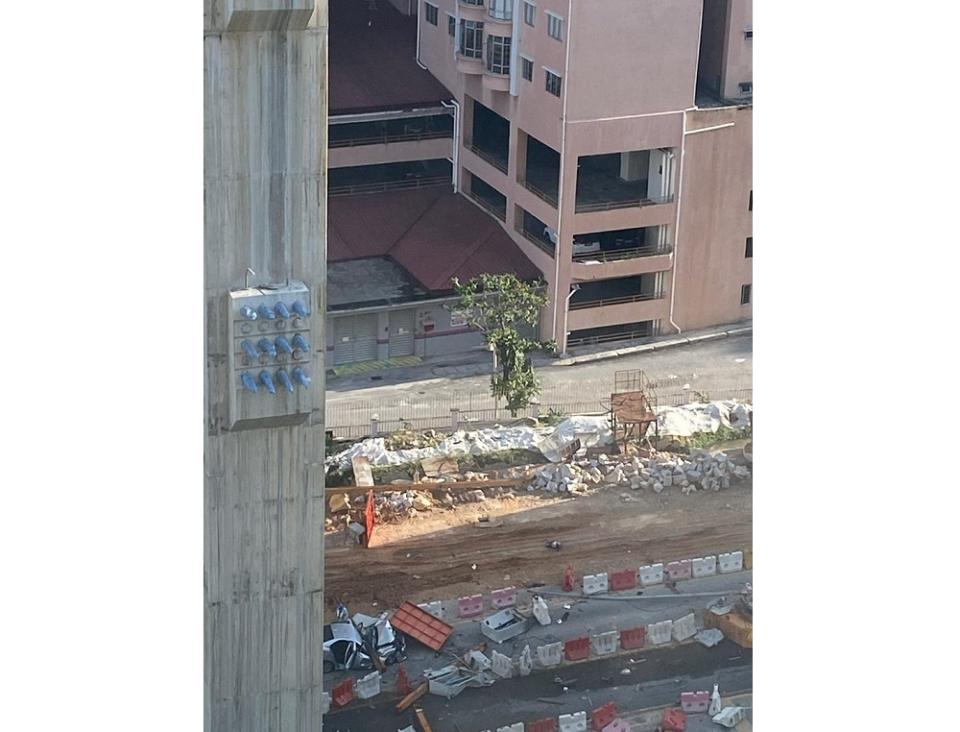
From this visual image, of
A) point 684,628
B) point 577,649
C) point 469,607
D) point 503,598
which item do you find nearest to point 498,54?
point 503,598

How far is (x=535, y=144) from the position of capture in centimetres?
5988

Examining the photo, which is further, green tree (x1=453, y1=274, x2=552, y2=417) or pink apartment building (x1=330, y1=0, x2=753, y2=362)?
pink apartment building (x1=330, y1=0, x2=753, y2=362)

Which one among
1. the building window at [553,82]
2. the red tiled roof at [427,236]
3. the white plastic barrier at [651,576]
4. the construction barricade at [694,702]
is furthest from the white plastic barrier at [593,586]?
the building window at [553,82]

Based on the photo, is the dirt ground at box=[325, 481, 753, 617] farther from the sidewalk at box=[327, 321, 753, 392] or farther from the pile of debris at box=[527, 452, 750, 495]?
the sidewalk at box=[327, 321, 753, 392]

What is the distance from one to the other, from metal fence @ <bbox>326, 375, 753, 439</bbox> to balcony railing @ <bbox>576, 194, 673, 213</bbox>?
4.30m

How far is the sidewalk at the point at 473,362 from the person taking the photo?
54688 mm

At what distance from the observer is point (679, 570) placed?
157ft

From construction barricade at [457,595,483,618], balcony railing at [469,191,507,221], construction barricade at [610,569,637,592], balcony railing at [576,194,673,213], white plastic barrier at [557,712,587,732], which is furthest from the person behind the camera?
balcony railing at [469,191,507,221]

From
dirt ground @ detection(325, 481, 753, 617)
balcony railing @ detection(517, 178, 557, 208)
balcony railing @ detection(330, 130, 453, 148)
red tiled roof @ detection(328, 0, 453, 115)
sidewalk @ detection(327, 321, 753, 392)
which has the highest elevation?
red tiled roof @ detection(328, 0, 453, 115)

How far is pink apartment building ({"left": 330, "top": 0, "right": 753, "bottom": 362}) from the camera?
5525 centimetres

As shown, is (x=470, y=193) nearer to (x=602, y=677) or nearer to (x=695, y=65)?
(x=695, y=65)

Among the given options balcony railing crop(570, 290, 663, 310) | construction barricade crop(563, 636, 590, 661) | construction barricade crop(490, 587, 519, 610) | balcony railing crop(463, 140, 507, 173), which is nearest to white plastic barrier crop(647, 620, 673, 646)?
construction barricade crop(563, 636, 590, 661)

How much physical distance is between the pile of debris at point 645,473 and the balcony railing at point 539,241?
6113mm

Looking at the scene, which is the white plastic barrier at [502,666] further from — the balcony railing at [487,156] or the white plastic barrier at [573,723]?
the balcony railing at [487,156]
